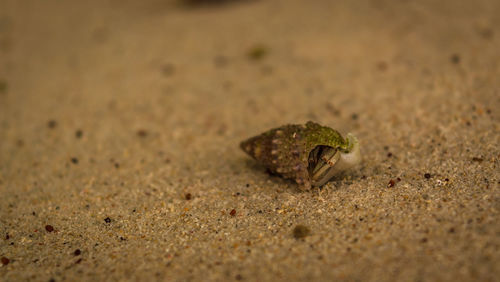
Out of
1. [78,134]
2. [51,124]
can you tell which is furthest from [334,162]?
[51,124]

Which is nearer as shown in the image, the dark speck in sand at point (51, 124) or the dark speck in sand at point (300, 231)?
the dark speck in sand at point (300, 231)

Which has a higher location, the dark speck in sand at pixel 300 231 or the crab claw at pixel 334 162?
the crab claw at pixel 334 162

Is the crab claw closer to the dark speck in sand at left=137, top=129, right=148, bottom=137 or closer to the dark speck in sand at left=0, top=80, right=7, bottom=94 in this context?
the dark speck in sand at left=137, top=129, right=148, bottom=137

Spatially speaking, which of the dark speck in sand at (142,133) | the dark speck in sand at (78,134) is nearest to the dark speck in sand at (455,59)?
the dark speck in sand at (142,133)

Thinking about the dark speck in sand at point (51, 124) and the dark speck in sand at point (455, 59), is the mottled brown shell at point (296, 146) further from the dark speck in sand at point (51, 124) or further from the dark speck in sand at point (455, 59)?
the dark speck in sand at point (51, 124)

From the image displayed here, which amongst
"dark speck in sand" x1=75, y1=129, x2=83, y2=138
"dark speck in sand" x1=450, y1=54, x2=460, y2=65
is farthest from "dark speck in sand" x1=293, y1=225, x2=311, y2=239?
"dark speck in sand" x1=450, y1=54, x2=460, y2=65

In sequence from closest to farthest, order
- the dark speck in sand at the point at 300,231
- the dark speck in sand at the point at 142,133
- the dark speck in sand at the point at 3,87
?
the dark speck in sand at the point at 300,231 → the dark speck in sand at the point at 142,133 → the dark speck in sand at the point at 3,87

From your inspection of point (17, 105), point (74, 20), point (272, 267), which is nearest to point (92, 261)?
point (272, 267)
